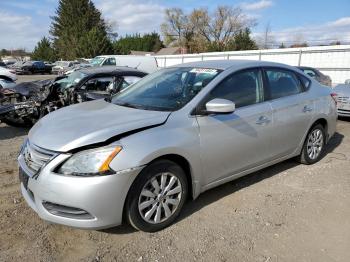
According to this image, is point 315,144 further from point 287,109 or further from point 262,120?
point 262,120

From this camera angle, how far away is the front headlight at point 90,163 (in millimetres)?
3064

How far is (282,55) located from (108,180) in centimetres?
2298

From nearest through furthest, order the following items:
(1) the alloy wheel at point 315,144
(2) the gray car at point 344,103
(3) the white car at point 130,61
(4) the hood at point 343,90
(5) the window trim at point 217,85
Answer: (5) the window trim at point 217,85
(1) the alloy wheel at point 315,144
(2) the gray car at point 344,103
(4) the hood at point 343,90
(3) the white car at point 130,61

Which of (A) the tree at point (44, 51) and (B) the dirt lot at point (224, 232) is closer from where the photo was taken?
(B) the dirt lot at point (224, 232)

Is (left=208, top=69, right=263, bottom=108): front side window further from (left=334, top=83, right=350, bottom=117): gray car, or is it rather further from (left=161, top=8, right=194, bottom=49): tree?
(left=161, top=8, right=194, bottom=49): tree

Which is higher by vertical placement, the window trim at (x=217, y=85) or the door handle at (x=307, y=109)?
the window trim at (x=217, y=85)

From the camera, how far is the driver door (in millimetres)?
3840

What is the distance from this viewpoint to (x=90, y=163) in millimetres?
3090

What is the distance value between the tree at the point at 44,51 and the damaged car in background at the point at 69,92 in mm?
61048

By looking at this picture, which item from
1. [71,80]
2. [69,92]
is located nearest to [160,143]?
[69,92]

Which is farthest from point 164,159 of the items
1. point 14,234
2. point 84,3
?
point 84,3

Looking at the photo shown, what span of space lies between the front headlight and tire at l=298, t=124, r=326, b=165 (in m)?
3.42

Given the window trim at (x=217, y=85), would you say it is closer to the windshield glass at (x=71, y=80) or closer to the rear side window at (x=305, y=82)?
the rear side window at (x=305, y=82)

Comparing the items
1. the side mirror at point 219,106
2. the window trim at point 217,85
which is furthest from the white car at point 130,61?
the side mirror at point 219,106
